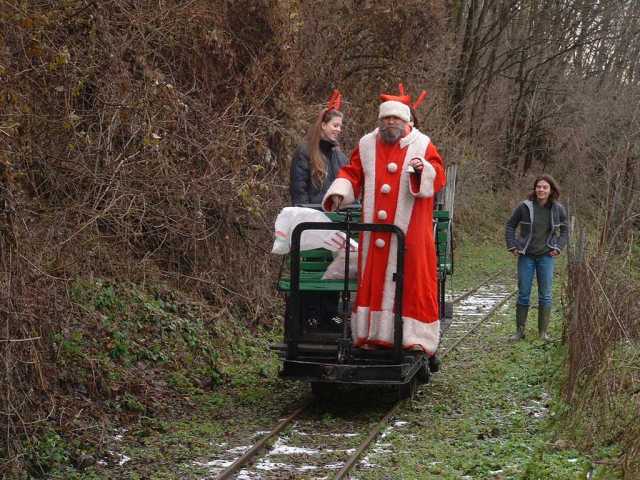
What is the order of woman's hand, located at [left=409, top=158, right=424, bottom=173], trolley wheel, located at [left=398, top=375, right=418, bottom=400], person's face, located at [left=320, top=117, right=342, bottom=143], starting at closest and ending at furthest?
1. woman's hand, located at [left=409, top=158, right=424, bottom=173]
2. trolley wheel, located at [left=398, top=375, right=418, bottom=400]
3. person's face, located at [left=320, top=117, right=342, bottom=143]

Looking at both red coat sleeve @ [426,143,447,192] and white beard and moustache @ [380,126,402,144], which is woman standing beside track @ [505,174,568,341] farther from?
white beard and moustache @ [380,126,402,144]

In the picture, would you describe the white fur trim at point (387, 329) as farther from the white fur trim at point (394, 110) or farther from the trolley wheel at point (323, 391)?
the white fur trim at point (394, 110)

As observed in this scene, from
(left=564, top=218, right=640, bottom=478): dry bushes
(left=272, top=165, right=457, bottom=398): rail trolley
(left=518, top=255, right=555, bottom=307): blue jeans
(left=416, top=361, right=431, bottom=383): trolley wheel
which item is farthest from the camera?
(left=518, top=255, right=555, bottom=307): blue jeans

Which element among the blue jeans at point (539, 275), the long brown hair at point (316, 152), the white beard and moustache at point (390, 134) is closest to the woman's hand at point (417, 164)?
the white beard and moustache at point (390, 134)

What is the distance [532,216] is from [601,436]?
539 centimetres

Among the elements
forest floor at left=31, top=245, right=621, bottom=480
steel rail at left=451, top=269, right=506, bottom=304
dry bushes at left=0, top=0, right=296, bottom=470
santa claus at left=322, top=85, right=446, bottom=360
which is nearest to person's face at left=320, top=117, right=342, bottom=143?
santa claus at left=322, top=85, right=446, bottom=360

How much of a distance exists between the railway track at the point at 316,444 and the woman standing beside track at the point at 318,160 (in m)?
1.96

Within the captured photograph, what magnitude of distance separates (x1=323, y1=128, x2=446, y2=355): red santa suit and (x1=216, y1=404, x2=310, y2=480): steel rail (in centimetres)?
87

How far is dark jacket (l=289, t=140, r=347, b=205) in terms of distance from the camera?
31.6 feet

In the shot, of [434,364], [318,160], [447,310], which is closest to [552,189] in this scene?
[447,310]

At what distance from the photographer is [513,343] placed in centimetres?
1264

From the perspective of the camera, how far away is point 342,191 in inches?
351

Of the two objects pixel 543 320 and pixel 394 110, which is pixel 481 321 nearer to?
pixel 543 320

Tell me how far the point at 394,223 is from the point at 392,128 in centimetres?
83
